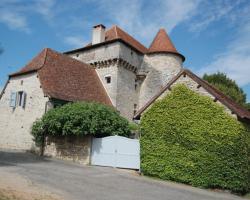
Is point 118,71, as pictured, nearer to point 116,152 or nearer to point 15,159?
point 116,152

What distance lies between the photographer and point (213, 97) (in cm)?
1502

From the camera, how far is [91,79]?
2883 centimetres

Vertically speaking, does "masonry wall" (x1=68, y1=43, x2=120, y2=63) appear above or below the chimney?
below

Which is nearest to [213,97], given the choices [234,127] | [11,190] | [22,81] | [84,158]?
[234,127]

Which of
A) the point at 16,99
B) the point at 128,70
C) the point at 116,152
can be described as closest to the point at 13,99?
the point at 16,99

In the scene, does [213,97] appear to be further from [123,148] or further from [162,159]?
[123,148]

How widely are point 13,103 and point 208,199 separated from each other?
18.9 m

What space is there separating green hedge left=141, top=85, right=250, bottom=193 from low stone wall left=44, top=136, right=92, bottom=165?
13.2 ft

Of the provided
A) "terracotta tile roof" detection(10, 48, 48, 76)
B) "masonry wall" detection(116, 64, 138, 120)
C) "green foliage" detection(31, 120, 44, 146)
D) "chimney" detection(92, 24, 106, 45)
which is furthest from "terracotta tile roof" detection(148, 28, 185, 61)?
"green foliage" detection(31, 120, 44, 146)

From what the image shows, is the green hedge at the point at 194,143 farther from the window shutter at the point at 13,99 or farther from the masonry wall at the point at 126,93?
the window shutter at the point at 13,99

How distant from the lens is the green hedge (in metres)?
13.9

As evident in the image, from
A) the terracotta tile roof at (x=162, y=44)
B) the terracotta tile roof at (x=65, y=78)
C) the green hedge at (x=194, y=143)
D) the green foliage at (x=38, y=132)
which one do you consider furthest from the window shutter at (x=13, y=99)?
the terracotta tile roof at (x=162, y=44)

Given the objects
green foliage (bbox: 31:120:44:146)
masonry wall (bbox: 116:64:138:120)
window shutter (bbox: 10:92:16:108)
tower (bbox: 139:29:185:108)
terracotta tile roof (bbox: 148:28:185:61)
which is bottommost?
green foliage (bbox: 31:120:44:146)

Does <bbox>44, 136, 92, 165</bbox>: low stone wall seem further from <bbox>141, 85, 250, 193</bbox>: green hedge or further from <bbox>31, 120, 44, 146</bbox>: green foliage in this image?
<bbox>141, 85, 250, 193</bbox>: green hedge
